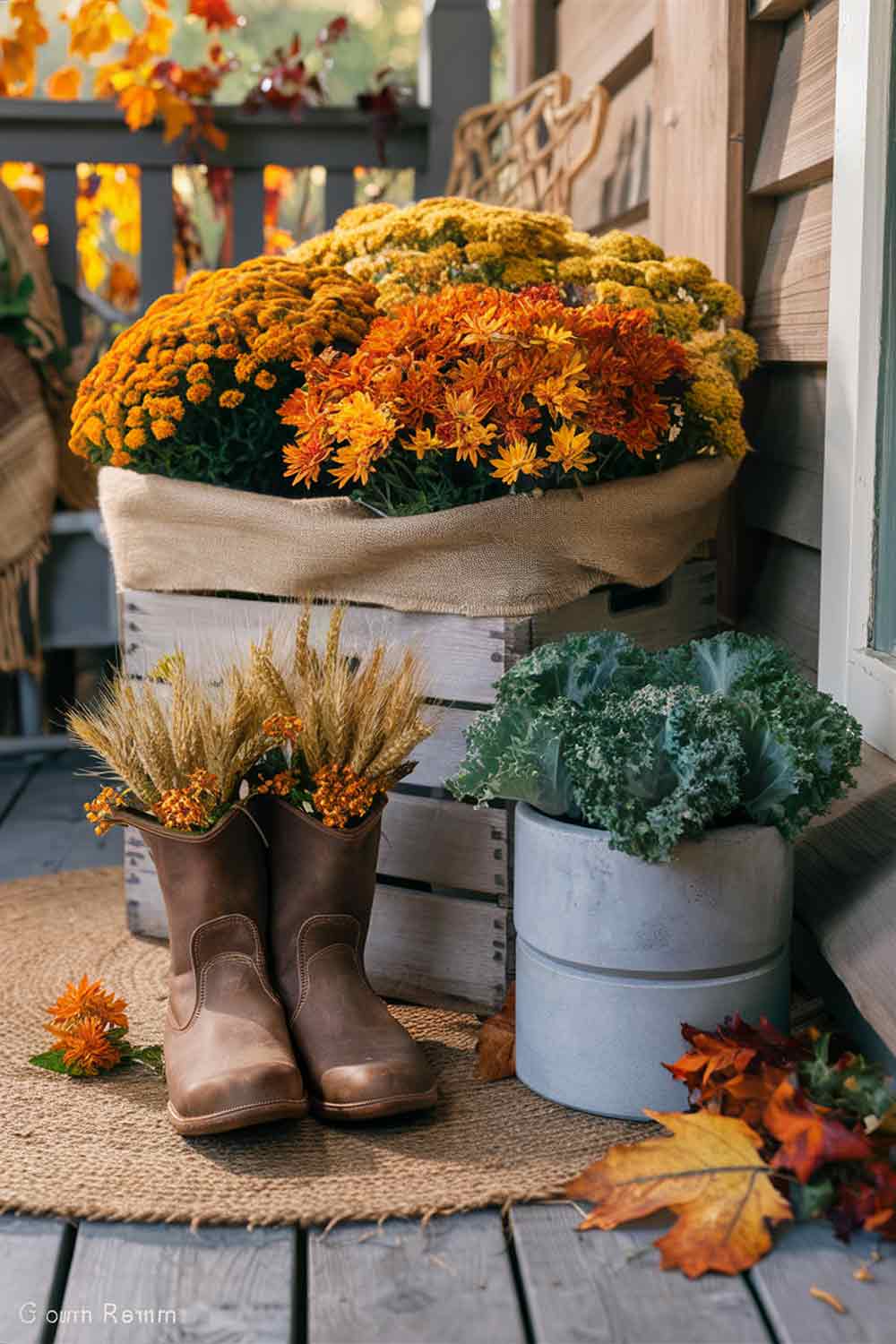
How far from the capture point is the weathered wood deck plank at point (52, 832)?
99.4 inches

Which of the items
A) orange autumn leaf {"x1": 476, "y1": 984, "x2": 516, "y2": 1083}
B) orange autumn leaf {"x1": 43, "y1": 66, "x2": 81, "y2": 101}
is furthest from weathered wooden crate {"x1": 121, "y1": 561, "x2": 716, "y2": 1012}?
orange autumn leaf {"x1": 43, "y1": 66, "x2": 81, "y2": 101}

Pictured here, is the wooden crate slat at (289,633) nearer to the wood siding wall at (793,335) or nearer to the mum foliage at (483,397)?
the mum foliage at (483,397)

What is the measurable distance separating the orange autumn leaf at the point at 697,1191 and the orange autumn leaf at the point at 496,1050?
27 cm

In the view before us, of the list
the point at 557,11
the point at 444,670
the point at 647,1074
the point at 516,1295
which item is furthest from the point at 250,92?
the point at 516,1295

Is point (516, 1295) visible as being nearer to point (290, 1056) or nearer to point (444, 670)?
point (290, 1056)

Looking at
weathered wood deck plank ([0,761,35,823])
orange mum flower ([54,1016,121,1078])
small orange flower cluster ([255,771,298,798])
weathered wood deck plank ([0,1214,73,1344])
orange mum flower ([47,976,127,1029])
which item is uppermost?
small orange flower cluster ([255,771,298,798])

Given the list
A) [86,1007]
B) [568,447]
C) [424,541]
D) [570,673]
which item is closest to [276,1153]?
[86,1007]

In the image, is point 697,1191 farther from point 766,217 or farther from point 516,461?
point 766,217

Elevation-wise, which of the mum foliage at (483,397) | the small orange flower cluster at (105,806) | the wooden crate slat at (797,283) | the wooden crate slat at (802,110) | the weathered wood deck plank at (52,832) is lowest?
the weathered wood deck plank at (52,832)

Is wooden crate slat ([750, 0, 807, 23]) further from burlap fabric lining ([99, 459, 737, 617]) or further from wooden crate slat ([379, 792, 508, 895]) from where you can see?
wooden crate slat ([379, 792, 508, 895])

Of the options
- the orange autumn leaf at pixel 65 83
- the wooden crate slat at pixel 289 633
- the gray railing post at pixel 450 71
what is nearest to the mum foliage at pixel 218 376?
the wooden crate slat at pixel 289 633

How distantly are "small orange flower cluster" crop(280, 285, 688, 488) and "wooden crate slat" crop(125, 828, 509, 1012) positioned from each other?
531 millimetres

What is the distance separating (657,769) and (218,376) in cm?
83

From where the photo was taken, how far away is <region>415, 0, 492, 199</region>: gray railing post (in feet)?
11.1
